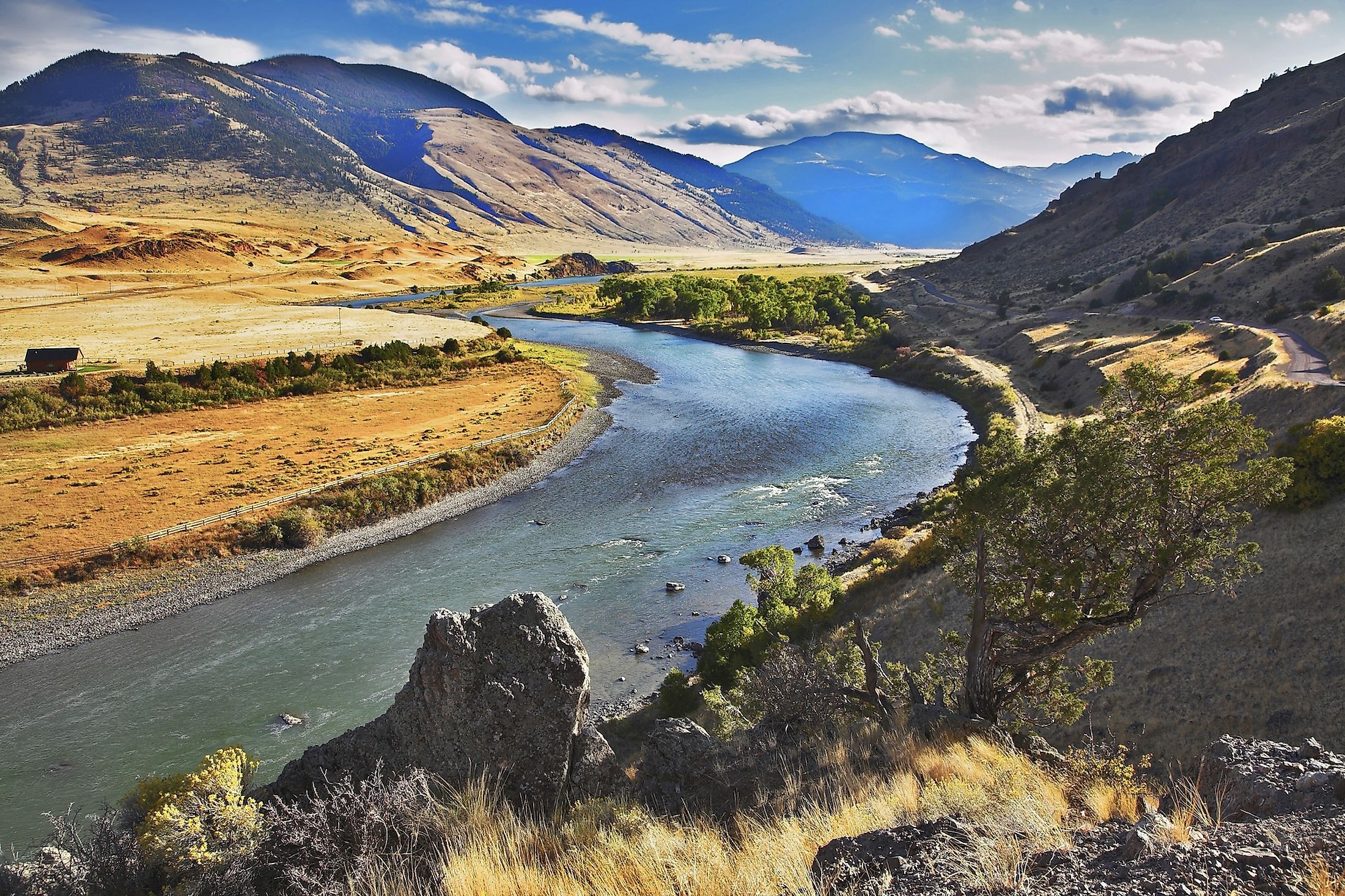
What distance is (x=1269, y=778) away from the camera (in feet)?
26.0

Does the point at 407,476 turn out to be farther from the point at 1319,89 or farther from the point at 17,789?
the point at 1319,89

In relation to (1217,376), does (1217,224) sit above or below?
above

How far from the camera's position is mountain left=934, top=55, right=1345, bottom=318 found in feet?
218

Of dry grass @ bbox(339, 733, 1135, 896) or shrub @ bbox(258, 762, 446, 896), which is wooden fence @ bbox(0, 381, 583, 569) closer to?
shrub @ bbox(258, 762, 446, 896)

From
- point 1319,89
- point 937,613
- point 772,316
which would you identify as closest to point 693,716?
point 937,613

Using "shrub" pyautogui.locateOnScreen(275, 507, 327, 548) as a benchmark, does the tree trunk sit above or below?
above

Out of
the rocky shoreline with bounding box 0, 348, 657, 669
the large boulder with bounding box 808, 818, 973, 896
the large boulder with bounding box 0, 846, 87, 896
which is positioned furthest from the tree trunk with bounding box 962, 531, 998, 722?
the rocky shoreline with bounding box 0, 348, 657, 669

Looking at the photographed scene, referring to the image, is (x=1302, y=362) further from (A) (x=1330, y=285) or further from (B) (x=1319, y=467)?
(B) (x=1319, y=467)

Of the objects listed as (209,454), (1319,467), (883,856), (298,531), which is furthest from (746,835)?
(209,454)

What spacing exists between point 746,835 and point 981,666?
23.2 feet

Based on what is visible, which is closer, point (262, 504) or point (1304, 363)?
point (262, 504)

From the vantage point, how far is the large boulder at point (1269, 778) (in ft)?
23.7

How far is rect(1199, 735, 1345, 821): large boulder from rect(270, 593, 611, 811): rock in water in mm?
7916

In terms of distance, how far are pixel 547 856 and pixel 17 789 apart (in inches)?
850
